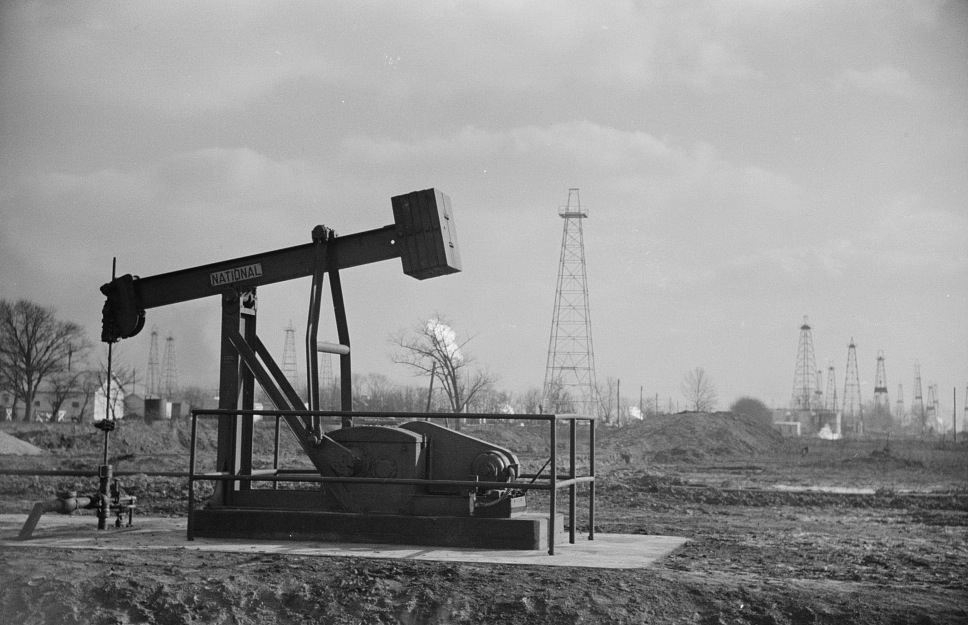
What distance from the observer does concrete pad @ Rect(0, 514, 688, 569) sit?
341 inches

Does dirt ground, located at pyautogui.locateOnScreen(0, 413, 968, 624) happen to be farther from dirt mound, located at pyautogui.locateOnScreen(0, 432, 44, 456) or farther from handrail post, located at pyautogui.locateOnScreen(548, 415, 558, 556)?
dirt mound, located at pyautogui.locateOnScreen(0, 432, 44, 456)

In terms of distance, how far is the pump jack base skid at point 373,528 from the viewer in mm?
9211

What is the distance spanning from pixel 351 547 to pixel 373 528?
0.36 metres

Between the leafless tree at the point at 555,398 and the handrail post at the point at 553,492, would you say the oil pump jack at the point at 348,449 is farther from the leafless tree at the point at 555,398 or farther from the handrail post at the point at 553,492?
the leafless tree at the point at 555,398

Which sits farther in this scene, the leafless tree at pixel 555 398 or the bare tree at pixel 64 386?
the bare tree at pixel 64 386

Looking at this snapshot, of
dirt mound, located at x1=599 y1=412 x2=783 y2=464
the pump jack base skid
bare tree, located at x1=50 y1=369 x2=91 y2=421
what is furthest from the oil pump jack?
bare tree, located at x1=50 y1=369 x2=91 y2=421

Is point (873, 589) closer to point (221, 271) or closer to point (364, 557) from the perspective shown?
point (364, 557)

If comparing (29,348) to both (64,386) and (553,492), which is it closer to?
(64,386)

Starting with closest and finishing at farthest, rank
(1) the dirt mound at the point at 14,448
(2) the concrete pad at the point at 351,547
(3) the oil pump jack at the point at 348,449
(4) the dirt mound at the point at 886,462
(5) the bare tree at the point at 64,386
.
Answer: (2) the concrete pad at the point at 351,547 → (3) the oil pump jack at the point at 348,449 → (1) the dirt mound at the point at 14,448 → (4) the dirt mound at the point at 886,462 → (5) the bare tree at the point at 64,386

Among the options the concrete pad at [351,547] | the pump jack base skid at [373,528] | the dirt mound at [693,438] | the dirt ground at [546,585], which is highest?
the dirt mound at [693,438]

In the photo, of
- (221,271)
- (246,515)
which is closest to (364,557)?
(246,515)

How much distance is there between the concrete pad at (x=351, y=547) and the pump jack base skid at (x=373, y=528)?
0.12 m

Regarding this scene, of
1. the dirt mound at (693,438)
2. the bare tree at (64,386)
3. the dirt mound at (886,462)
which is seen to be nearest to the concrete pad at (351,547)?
the dirt mound at (886,462)

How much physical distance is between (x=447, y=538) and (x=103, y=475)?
4.04 m
